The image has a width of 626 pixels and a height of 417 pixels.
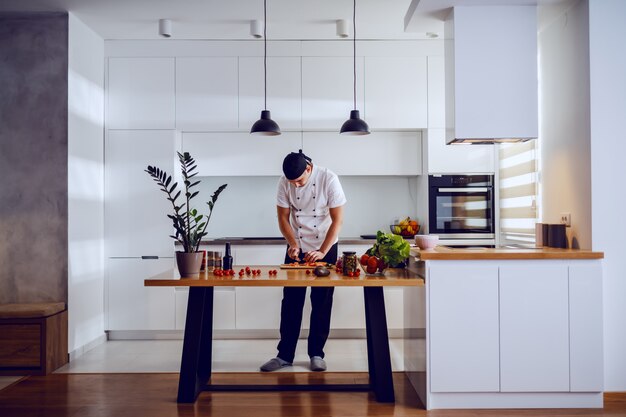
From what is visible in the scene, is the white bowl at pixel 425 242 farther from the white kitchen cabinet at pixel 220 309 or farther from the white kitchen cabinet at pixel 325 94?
the white kitchen cabinet at pixel 220 309

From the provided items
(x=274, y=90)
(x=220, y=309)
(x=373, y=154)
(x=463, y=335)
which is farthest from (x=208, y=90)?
(x=463, y=335)

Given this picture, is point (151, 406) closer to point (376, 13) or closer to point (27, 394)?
point (27, 394)

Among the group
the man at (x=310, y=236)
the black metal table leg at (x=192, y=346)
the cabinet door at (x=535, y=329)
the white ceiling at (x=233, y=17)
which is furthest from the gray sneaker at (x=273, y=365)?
the white ceiling at (x=233, y=17)

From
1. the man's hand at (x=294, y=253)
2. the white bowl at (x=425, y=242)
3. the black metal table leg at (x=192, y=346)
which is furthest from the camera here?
the man's hand at (x=294, y=253)

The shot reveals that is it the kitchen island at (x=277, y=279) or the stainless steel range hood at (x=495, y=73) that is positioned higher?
the stainless steel range hood at (x=495, y=73)

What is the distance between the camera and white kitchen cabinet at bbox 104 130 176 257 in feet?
16.1

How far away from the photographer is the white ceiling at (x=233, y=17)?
13.5 ft

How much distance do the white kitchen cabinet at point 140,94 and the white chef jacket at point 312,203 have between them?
5.50ft

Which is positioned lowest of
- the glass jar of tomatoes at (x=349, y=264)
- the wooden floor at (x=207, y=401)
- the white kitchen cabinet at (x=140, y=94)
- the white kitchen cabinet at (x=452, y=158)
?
the wooden floor at (x=207, y=401)

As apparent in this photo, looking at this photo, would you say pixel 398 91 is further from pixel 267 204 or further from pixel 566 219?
pixel 566 219

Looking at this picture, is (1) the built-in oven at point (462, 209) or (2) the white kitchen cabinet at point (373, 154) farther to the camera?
(2) the white kitchen cabinet at point (373, 154)

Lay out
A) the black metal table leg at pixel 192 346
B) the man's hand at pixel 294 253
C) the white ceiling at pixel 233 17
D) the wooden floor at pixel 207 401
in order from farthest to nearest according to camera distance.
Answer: the white ceiling at pixel 233 17
the man's hand at pixel 294 253
the black metal table leg at pixel 192 346
the wooden floor at pixel 207 401

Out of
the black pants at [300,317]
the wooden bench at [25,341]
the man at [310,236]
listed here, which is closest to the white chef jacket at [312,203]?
the man at [310,236]

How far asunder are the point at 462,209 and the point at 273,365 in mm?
2374
